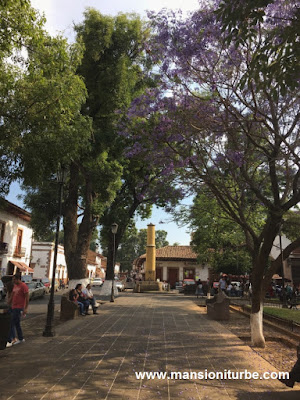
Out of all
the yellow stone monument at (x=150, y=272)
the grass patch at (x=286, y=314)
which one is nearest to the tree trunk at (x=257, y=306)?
the grass patch at (x=286, y=314)

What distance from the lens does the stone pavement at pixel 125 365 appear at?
14.1 feet

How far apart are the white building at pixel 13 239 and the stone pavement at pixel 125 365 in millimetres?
20510

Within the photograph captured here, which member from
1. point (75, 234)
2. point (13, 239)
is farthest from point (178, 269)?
point (75, 234)

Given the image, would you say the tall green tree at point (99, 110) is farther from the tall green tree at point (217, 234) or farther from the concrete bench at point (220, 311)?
the tall green tree at point (217, 234)

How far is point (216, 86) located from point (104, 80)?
26.0 ft

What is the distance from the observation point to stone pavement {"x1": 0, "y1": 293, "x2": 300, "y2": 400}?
4.31 m

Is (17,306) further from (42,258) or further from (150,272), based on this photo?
(42,258)

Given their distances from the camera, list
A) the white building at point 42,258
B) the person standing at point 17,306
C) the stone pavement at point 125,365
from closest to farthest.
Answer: the stone pavement at point 125,365 → the person standing at point 17,306 → the white building at point 42,258

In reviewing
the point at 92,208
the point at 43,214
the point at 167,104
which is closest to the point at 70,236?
the point at 92,208

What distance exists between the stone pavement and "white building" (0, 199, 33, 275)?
67.3 feet

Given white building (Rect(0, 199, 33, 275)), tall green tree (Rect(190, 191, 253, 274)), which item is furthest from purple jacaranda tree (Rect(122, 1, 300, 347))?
white building (Rect(0, 199, 33, 275))

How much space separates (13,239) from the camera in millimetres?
29078

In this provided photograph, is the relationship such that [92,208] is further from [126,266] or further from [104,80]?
[126,266]

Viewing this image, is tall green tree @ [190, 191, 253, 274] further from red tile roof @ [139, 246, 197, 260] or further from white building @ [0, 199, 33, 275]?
red tile roof @ [139, 246, 197, 260]
